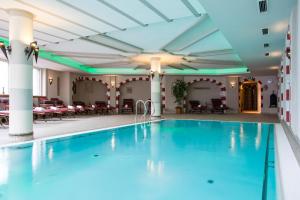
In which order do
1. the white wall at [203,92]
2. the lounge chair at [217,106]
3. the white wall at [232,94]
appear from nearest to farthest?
the lounge chair at [217,106]
the white wall at [232,94]
the white wall at [203,92]

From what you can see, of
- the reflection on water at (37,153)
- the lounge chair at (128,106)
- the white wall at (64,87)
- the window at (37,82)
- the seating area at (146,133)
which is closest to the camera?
the seating area at (146,133)

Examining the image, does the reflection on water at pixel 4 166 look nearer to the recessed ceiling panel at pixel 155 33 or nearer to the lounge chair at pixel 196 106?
the recessed ceiling panel at pixel 155 33

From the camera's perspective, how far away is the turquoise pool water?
2678mm

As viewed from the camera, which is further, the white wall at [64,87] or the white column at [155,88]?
the white wall at [64,87]

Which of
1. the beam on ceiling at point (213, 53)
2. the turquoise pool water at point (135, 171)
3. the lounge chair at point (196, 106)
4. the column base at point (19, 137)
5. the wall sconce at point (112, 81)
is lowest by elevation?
the turquoise pool water at point (135, 171)

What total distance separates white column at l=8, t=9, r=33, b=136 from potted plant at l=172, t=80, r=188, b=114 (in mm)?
11953

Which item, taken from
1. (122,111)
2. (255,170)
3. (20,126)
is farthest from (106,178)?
(122,111)

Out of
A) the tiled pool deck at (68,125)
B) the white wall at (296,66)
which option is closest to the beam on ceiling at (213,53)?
the tiled pool deck at (68,125)

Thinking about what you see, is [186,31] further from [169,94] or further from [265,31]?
[169,94]

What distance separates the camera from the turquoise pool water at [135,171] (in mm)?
2678

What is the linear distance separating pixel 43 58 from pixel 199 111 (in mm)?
10859

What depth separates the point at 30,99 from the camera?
6.03m

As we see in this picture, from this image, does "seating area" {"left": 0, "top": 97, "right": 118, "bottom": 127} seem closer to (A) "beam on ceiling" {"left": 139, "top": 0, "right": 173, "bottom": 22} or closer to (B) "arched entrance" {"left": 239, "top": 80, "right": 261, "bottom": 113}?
(A) "beam on ceiling" {"left": 139, "top": 0, "right": 173, "bottom": 22}

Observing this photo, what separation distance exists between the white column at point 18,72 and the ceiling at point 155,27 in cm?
33
